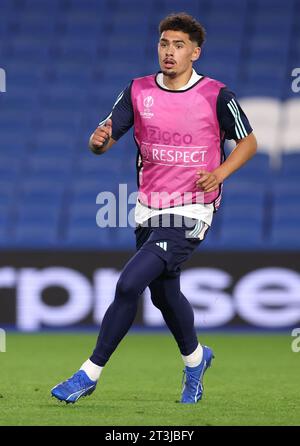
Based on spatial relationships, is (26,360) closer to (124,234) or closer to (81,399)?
(81,399)

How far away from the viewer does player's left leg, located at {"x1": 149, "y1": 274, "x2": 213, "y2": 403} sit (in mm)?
5734

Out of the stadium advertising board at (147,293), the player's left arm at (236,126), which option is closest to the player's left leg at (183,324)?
the player's left arm at (236,126)

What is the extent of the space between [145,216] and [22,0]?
390 inches

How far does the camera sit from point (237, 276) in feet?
34.5

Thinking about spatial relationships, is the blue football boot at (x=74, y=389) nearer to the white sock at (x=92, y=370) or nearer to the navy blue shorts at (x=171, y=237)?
the white sock at (x=92, y=370)

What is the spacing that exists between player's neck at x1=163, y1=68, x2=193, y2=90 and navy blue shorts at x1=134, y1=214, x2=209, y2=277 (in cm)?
68

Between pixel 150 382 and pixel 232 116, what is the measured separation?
83.6 inches

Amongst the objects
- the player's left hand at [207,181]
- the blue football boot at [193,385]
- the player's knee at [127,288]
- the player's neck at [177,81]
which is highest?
the player's neck at [177,81]

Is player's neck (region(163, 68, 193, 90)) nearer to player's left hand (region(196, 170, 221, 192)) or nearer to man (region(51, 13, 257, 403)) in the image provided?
man (region(51, 13, 257, 403))

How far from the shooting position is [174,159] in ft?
18.8

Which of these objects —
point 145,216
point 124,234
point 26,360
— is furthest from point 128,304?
point 124,234

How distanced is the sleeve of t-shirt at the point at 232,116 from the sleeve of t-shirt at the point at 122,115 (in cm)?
47

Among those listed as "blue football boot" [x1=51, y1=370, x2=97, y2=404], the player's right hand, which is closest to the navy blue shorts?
the player's right hand

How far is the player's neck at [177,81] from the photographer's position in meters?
5.79
